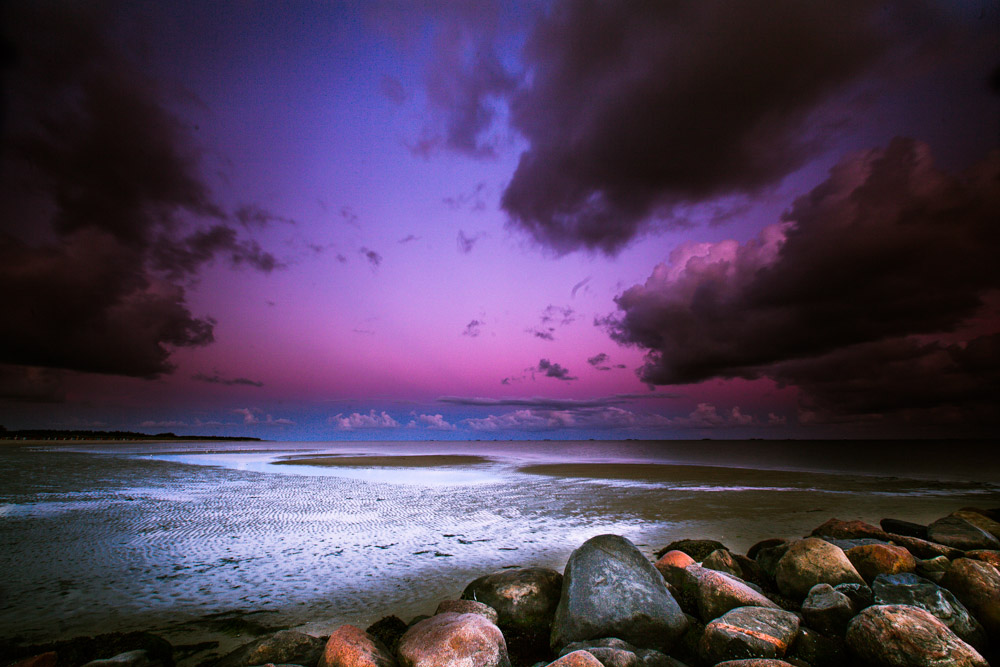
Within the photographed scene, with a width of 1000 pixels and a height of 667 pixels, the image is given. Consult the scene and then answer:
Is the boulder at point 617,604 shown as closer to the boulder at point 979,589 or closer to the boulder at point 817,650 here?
the boulder at point 817,650

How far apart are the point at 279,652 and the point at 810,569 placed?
25.3 feet

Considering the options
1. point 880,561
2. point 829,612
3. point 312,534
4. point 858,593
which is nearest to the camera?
point 829,612

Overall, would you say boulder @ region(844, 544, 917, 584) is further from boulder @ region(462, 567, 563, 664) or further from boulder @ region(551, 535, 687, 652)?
boulder @ region(462, 567, 563, 664)

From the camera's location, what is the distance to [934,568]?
6926mm

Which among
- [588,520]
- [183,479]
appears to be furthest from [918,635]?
[183,479]

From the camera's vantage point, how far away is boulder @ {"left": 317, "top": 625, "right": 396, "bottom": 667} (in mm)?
4570

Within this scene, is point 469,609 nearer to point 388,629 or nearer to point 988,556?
point 388,629

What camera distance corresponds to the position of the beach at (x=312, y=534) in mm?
7062

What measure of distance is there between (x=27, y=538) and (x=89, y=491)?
1013cm

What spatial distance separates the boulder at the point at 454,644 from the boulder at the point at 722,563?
14.9 feet

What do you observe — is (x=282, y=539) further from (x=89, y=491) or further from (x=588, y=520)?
(x=89, y=491)

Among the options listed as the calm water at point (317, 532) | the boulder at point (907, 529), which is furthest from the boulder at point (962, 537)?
the calm water at point (317, 532)

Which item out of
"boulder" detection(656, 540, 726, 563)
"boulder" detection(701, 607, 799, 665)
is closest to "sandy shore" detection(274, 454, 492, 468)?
"boulder" detection(656, 540, 726, 563)

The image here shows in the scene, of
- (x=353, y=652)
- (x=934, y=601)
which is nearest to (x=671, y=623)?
(x=934, y=601)
